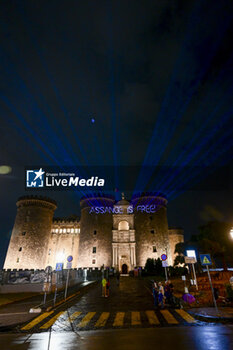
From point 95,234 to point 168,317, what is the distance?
39439 millimetres

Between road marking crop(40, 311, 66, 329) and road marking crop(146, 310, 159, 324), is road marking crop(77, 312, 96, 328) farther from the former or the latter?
road marking crop(146, 310, 159, 324)

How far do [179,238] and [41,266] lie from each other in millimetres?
36277

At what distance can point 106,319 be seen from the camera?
32.6 feet

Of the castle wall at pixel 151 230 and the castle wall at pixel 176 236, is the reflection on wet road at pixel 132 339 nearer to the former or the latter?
the castle wall at pixel 151 230

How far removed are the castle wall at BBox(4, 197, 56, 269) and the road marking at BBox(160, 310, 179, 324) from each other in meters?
42.2

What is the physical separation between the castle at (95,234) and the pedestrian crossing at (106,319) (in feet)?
116

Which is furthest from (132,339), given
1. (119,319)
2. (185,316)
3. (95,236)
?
(95,236)

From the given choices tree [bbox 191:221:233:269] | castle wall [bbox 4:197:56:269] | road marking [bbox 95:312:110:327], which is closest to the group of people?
road marking [bbox 95:312:110:327]

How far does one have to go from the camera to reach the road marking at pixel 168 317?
30.3 ft

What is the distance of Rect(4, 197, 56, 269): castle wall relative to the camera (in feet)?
152

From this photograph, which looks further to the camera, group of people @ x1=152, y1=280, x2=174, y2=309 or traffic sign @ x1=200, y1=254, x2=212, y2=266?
group of people @ x1=152, y1=280, x2=174, y2=309

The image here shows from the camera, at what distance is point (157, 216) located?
1981 inches

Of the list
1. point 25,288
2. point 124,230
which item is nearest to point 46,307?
point 25,288

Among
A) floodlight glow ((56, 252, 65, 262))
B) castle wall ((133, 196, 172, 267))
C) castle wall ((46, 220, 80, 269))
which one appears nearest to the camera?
castle wall ((133, 196, 172, 267))
